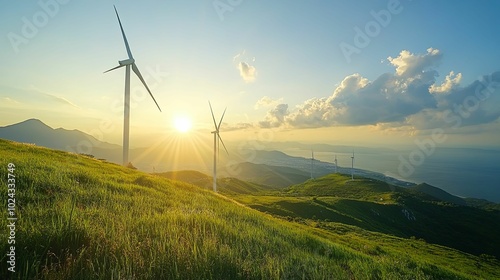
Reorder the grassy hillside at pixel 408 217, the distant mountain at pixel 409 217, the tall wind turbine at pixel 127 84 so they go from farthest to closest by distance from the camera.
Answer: the distant mountain at pixel 409 217, the grassy hillside at pixel 408 217, the tall wind turbine at pixel 127 84

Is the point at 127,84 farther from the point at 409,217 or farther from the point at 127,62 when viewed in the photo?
the point at 409,217

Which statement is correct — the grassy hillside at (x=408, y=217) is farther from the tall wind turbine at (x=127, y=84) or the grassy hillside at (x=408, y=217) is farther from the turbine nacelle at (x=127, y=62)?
the turbine nacelle at (x=127, y=62)

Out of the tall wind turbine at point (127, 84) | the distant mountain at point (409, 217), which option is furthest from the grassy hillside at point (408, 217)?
the tall wind turbine at point (127, 84)

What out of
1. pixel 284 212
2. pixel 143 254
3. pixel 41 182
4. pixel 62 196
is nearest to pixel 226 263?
pixel 143 254

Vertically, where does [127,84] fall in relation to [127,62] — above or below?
below

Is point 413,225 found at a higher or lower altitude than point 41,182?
lower

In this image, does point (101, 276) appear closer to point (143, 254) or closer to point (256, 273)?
point (143, 254)

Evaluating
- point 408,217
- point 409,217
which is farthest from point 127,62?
point 409,217

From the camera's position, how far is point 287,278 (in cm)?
562

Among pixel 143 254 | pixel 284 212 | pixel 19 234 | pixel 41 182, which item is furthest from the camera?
pixel 284 212

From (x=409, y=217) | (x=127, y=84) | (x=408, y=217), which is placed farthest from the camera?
(x=409, y=217)

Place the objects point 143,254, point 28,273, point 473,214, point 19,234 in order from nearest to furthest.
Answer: point 28,273 < point 19,234 < point 143,254 < point 473,214

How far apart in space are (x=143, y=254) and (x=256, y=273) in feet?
7.22

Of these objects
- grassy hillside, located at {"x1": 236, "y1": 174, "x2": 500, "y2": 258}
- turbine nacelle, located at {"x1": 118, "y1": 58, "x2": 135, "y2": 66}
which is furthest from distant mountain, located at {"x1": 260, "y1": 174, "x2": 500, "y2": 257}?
turbine nacelle, located at {"x1": 118, "y1": 58, "x2": 135, "y2": 66}
